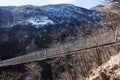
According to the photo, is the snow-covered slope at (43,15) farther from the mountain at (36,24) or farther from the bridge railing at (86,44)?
the bridge railing at (86,44)

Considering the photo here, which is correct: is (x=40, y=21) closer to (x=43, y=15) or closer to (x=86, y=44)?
(x=43, y=15)

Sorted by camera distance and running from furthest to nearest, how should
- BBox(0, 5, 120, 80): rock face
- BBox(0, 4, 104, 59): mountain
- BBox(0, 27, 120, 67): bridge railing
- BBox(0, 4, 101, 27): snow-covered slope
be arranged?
BBox(0, 4, 101, 27): snow-covered slope
BBox(0, 4, 104, 59): mountain
BBox(0, 5, 120, 80): rock face
BBox(0, 27, 120, 67): bridge railing

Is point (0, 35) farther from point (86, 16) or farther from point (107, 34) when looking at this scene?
point (107, 34)

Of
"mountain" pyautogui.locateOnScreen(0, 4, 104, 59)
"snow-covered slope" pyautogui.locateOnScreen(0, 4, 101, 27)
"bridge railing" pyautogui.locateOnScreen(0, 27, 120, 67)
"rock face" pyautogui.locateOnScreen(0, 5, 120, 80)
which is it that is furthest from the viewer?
"snow-covered slope" pyautogui.locateOnScreen(0, 4, 101, 27)

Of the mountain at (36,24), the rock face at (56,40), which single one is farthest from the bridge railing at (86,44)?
the mountain at (36,24)

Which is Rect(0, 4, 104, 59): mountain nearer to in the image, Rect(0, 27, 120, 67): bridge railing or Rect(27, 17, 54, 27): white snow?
Rect(27, 17, 54, 27): white snow

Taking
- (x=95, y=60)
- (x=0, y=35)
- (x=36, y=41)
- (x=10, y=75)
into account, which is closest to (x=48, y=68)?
(x=10, y=75)

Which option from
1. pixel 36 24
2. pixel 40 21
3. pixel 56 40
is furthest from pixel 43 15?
pixel 56 40

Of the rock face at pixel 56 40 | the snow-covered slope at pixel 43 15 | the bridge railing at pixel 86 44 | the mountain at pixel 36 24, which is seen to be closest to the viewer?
the bridge railing at pixel 86 44

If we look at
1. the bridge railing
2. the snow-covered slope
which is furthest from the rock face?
the bridge railing

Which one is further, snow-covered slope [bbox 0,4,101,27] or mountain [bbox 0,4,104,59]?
snow-covered slope [bbox 0,4,101,27]

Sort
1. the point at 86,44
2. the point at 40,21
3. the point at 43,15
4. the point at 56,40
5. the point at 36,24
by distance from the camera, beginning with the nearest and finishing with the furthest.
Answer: the point at 86,44 → the point at 56,40 → the point at 36,24 → the point at 40,21 → the point at 43,15
